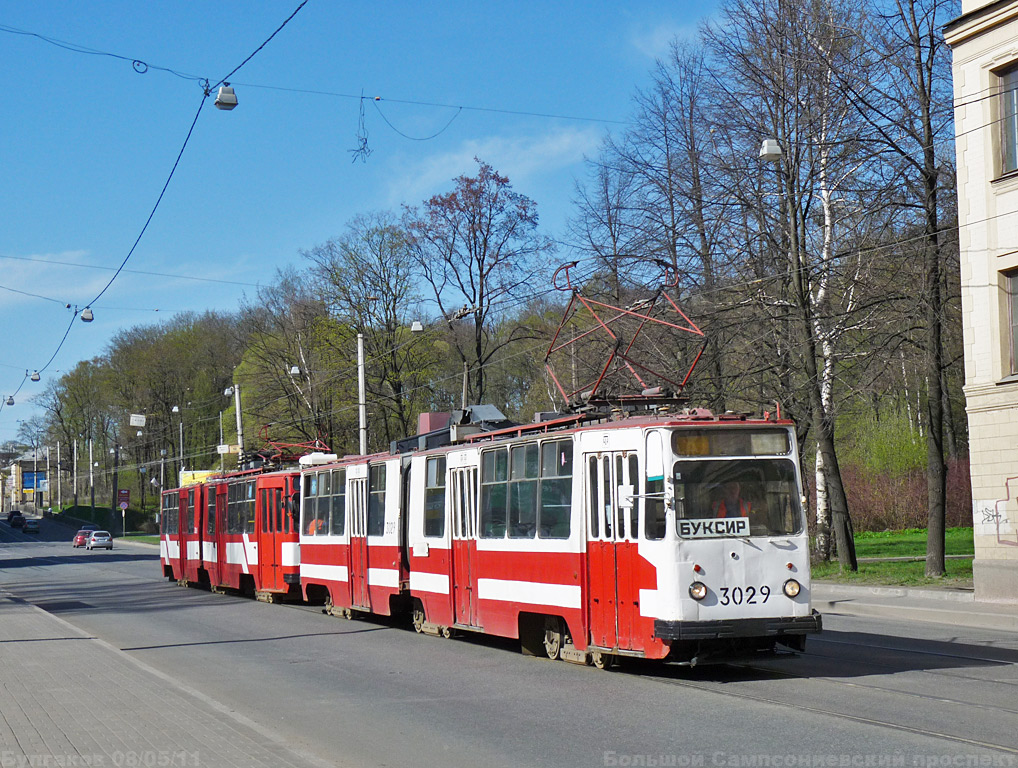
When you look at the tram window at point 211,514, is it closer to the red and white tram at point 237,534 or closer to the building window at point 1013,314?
the red and white tram at point 237,534

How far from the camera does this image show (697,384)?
2889cm

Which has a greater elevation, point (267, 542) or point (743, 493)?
point (743, 493)

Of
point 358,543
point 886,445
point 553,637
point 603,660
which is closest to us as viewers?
point 603,660

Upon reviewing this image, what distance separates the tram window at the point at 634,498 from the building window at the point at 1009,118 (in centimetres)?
1280

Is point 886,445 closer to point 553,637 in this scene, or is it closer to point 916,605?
point 916,605

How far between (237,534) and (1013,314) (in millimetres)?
17716

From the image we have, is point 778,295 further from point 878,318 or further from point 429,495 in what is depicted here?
point 429,495

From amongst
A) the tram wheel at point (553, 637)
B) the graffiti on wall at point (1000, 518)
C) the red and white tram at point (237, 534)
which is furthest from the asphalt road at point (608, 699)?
the red and white tram at point (237, 534)

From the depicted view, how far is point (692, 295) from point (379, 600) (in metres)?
14.2

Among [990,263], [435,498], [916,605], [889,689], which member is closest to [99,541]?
[435,498]

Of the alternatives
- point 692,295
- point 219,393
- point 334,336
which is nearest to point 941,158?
point 692,295

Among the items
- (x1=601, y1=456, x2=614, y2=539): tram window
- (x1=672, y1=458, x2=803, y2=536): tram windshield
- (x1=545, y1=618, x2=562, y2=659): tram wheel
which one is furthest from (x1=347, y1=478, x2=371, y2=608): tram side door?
(x1=672, y1=458, x2=803, y2=536): tram windshield

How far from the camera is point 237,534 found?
26953 mm

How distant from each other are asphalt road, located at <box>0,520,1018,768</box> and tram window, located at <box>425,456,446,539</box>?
1590 mm
